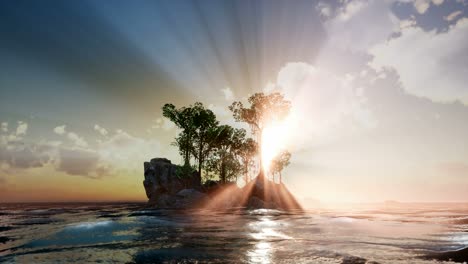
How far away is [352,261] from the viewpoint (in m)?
7.38

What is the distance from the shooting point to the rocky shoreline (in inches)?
2254

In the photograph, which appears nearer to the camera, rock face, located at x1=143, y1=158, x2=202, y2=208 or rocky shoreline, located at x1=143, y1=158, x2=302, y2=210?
rocky shoreline, located at x1=143, y1=158, x2=302, y2=210

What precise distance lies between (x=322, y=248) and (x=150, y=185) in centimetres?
6623

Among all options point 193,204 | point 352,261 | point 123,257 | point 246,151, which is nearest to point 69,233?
point 123,257

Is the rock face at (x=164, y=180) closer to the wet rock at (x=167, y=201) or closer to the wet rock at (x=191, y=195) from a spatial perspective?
the wet rock at (x=167, y=201)

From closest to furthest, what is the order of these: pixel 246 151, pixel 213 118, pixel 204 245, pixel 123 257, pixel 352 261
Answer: pixel 352 261
pixel 123 257
pixel 204 245
pixel 213 118
pixel 246 151

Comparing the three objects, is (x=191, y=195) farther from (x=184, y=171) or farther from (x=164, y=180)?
(x=164, y=180)

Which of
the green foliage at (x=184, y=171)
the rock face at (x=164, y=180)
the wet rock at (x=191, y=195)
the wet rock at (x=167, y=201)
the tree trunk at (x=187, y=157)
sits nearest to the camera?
the wet rock at (x=191, y=195)

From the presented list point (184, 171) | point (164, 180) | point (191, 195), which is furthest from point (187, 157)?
point (191, 195)

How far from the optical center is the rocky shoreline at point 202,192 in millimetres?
57250

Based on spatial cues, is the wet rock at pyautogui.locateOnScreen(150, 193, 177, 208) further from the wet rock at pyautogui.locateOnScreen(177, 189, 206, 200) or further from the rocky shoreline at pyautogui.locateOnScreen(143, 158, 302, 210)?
the wet rock at pyautogui.locateOnScreen(177, 189, 206, 200)

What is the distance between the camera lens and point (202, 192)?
63.8 meters

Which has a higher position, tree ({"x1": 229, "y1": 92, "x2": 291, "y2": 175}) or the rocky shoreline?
tree ({"x1": 229, "y1": 92, "x2": 291, "y2": 175})

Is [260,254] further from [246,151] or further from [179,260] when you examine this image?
[246,151]
